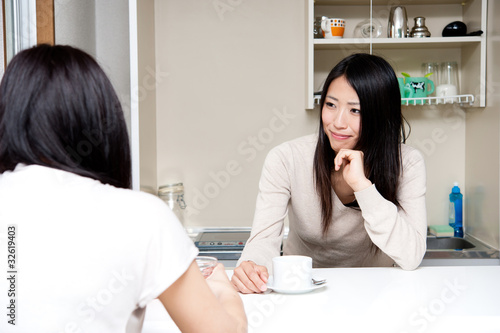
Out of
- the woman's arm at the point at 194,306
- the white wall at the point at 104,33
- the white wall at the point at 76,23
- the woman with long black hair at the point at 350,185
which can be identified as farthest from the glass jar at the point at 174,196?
the woman's arm at the point at 194,306

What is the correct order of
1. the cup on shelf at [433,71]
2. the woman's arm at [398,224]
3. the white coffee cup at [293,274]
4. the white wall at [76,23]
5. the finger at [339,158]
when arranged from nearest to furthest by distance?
the white coffee cup at [293,274]
the woman's arm at [398,224]
the finger at [339,158]
the white wall at [76,23]
the cup on shelf at [433,71]

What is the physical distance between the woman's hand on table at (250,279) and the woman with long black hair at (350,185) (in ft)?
0.53

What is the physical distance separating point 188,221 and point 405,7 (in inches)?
66.7

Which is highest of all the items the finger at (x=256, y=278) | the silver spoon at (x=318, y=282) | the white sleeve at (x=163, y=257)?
the white sleeve at (x=163, y=257)

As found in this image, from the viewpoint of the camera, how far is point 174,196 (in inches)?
112

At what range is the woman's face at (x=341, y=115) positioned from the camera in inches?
62.0

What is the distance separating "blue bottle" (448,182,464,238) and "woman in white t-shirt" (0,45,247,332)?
2.30 m

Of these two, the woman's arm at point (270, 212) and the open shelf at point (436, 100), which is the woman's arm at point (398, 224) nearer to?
the woman's arm at point (270, 212)

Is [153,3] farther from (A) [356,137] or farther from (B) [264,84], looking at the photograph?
(A) [356,137]

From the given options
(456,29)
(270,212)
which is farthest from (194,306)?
(456,29)

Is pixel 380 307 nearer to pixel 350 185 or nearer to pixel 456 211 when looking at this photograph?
pixel 350 185

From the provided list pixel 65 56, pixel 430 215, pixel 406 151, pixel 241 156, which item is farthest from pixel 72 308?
pixel 430 215

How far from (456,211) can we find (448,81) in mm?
707

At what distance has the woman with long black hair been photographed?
4.76 ft
